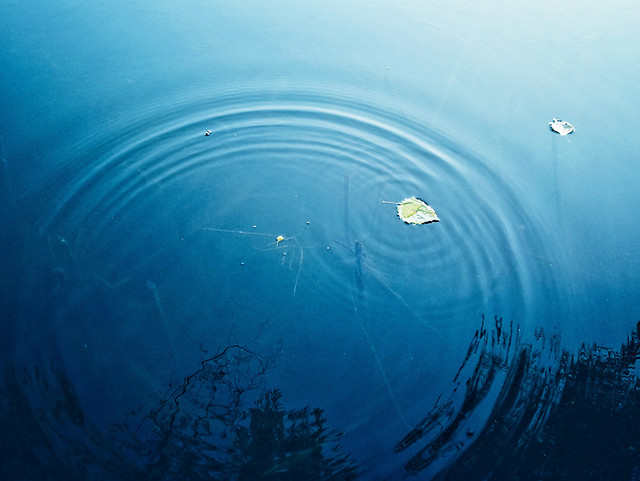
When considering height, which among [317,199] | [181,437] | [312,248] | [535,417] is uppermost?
[317,199]

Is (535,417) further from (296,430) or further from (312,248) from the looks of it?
(312,248)

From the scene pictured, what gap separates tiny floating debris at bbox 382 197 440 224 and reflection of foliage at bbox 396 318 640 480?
89 centimetres

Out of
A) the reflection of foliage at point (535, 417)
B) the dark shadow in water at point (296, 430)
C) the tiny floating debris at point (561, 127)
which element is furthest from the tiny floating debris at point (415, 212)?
the tiny floating debris at point (561, 127)

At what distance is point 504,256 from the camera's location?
3.49 metres

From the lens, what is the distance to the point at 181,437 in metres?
2.71

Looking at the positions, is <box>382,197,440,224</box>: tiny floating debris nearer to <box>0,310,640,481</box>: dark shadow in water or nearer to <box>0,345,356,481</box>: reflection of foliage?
<box>0,310,640,481</box>: dark shadow in water

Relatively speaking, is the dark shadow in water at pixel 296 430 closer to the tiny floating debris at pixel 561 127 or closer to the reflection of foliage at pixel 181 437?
the reflection of foliage at pixel 181 437

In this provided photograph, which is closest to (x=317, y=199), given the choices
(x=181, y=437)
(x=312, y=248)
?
(x=312, y=248)

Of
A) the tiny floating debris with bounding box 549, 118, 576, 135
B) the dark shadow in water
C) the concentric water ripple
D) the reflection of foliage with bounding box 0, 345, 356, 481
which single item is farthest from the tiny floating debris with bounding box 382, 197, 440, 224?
the reflection of foliage with bounding box 0, 345, 356, 481

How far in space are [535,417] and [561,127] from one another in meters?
2.47

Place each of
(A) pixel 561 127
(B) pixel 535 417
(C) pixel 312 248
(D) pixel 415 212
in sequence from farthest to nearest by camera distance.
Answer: (A) pixel 561 127 < (D) pixel 415 212 < (C) pixel 312 248 < (B) pixel 535 417

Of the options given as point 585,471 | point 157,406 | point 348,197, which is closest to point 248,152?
point 348,197

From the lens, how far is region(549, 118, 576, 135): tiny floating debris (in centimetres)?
420

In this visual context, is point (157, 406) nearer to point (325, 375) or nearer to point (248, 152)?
point (325, 375)
